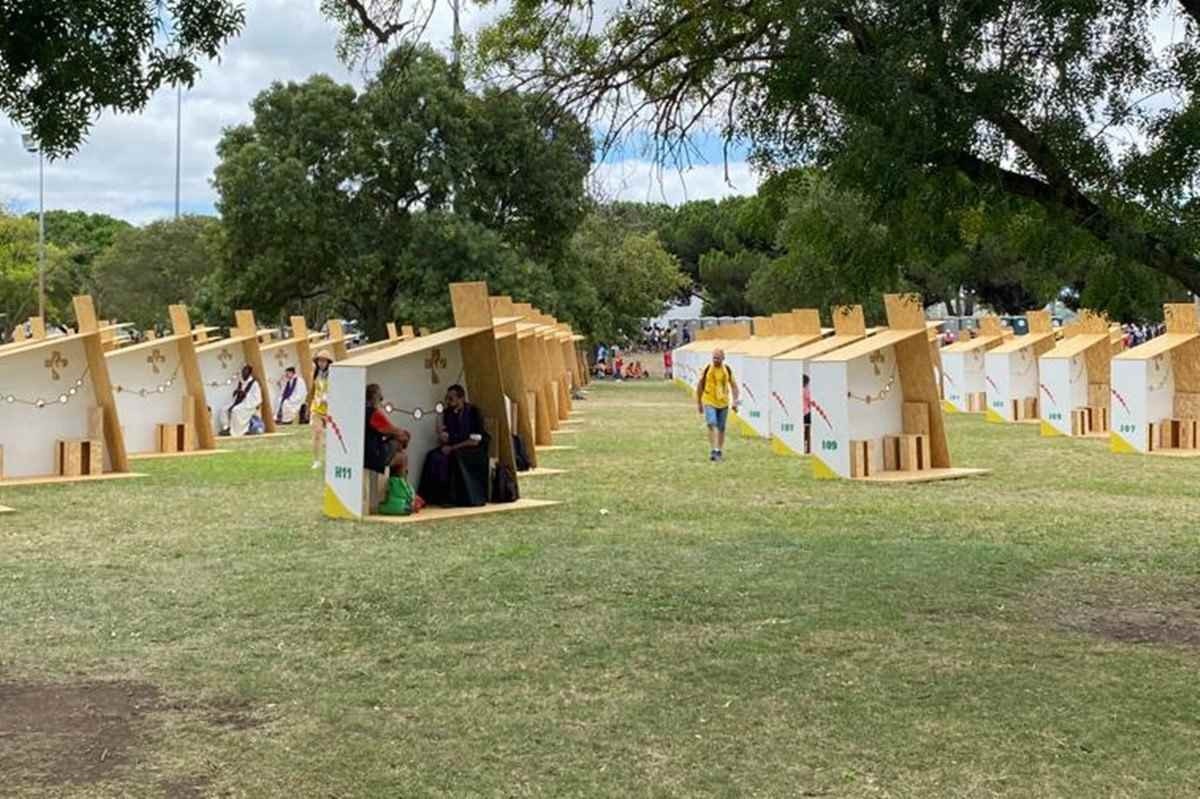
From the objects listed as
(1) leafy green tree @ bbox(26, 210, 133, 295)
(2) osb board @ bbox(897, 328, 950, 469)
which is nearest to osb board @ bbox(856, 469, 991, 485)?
(2) osb board @ bbox(897, 328, 950, 469)

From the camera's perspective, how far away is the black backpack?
1410 cm

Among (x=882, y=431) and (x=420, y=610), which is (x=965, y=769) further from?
(x=882, y=431)

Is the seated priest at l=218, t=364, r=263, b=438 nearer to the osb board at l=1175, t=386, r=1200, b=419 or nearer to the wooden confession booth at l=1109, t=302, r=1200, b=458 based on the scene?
the wooden confession booth at l=1109, t=302, r=1200, b=458

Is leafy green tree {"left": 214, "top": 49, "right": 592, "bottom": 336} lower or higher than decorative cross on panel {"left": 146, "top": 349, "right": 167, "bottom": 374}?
higher

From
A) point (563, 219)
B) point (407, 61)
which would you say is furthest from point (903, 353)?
point (563, 219)

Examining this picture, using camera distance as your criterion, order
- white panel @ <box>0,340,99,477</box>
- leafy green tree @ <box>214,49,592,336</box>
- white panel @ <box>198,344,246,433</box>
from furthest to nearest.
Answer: leafy green tree @ <box>214,49,592,336</box>
white panel @ <box>198,344,246,433</box>
white panel @ <box>0,340,99,477</box>

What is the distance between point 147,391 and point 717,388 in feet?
28.7

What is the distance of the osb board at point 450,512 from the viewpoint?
13.0m

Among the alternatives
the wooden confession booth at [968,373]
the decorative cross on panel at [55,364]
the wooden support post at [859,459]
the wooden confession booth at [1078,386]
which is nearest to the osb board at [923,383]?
the wooden support post at [859,459]

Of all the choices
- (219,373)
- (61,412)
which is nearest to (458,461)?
(61,412)

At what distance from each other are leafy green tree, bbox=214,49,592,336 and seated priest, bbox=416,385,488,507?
2450cm

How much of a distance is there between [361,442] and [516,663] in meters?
5.93

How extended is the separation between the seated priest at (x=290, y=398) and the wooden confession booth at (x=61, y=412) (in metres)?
10.6

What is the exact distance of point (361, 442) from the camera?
13.0 meters
